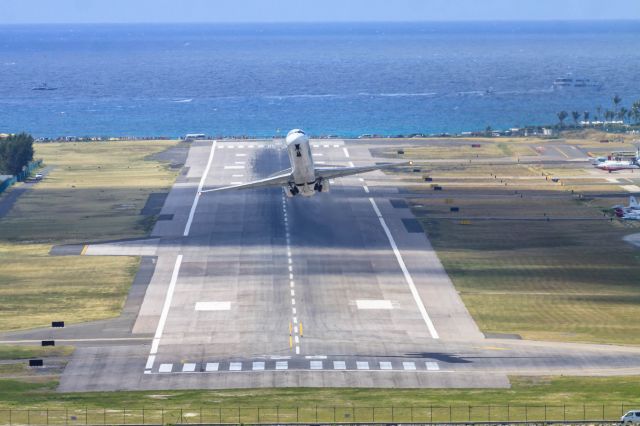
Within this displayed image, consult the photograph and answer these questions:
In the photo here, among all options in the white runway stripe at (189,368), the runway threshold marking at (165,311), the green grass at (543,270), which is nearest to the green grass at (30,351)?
the runway threshold marking at (165,311)

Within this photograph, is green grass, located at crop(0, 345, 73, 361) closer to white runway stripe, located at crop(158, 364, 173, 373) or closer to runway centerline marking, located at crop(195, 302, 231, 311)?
white runway stripe, located at crop(158, 364, 173, 373)

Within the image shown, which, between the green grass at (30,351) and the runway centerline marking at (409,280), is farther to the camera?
the runway centerline marking at (409,280)

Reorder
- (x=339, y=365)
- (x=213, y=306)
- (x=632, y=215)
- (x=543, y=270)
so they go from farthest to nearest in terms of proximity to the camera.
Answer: (x=632, y=215), (x=543, y=270), (x=213, y=306), (x=339, y=365)

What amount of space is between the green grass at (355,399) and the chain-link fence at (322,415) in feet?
0.27

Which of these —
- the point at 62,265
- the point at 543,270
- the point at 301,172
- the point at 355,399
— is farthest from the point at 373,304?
the point at 62,265

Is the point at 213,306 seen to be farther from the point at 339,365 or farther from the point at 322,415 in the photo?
the point at 322,415

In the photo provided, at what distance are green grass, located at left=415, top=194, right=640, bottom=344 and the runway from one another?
3.75 meters

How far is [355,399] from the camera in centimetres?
10325

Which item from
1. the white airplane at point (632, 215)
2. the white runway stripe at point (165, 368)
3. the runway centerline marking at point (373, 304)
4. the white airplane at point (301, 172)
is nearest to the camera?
the white runway stripe at point (165, 368)

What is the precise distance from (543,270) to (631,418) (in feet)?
196

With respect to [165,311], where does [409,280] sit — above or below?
below

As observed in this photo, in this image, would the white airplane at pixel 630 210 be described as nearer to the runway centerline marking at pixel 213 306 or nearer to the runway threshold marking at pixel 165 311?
the runway threshold marking at pixel 165 311

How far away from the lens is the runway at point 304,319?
112 meters

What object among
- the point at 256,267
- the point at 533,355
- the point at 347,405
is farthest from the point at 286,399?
the point at 256,267
